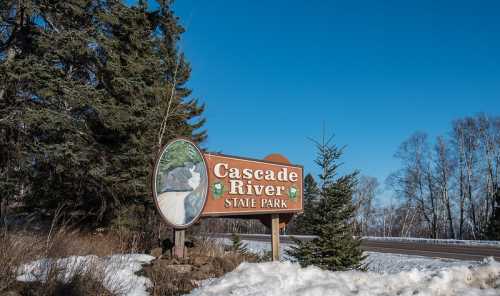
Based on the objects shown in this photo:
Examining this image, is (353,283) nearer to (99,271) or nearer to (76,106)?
(99,271)

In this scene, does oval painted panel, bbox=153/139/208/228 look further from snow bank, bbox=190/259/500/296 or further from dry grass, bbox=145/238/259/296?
snow bank, bbox=190/259/500/296

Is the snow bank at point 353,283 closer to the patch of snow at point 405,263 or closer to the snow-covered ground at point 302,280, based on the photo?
the snow-covered ground at point 302,280

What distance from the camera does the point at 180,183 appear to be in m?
7.03

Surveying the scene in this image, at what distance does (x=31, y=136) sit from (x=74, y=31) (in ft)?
10.1

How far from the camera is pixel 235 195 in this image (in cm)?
836

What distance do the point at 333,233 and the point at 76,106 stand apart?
7.83m

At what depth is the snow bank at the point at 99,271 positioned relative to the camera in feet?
13.7

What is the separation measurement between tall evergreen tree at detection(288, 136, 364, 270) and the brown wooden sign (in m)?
0.67

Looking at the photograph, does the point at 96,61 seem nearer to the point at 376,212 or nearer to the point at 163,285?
the point at 163,285

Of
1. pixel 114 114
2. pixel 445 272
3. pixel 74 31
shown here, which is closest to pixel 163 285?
pixel 445 272

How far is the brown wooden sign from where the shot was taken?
7867mm

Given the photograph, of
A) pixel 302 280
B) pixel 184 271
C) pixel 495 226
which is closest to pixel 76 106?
pixel 184 271

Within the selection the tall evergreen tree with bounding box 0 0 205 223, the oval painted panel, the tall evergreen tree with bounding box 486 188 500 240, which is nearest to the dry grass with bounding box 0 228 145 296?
the oval painted panel

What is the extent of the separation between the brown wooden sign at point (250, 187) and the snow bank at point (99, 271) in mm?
2206
